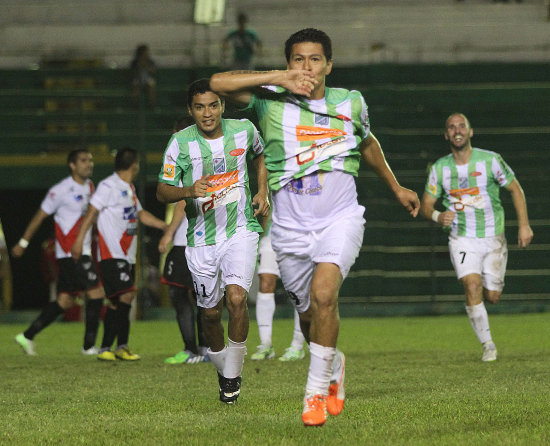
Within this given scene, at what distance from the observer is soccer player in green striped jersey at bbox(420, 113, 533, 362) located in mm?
10484

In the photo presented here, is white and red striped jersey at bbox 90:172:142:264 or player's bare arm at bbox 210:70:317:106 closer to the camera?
player's bare arm at bbox 210:70:317:106

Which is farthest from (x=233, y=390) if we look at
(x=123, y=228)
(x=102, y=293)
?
(x=102, y=293)

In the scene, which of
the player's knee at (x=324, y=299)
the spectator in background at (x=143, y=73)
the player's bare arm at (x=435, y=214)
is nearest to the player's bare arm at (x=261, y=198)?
the player's knee at (x=324, y=299)

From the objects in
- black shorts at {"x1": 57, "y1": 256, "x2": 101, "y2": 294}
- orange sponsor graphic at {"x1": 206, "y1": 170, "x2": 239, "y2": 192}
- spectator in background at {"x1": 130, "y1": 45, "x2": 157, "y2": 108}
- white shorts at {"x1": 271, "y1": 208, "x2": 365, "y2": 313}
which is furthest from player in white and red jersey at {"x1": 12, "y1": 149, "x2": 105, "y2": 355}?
spectator in background at {"x1": 130, "y1": 45, "x2": 157, "y2": 108}

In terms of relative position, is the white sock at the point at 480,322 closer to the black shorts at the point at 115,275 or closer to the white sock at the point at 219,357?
the black shorts at the point at 115,275

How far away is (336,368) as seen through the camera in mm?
5965

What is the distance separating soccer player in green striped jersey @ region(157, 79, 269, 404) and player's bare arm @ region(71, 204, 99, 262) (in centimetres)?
395

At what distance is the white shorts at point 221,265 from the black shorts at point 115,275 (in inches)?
152

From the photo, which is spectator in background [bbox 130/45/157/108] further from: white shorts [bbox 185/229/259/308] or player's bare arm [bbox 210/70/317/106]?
player's bare arm [bbox 210/70/317/106]

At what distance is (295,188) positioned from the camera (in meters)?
5.88

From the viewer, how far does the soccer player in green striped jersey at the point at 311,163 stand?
573 centimetres

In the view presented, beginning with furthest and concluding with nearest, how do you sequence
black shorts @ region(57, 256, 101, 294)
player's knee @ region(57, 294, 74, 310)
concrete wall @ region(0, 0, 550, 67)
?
concrete wall @ region(0, 0, 550, 67)
player's knee @ region(57, 294, 74, 310)
black shorts @ region(57, 256, 101, 294)

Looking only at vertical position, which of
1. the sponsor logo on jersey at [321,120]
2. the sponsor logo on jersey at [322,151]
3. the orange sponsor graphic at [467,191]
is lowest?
the orange sponsor graphic at [467,191]

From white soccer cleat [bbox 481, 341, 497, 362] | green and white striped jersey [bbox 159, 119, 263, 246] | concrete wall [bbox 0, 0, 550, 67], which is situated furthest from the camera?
concrete wall [bbox 0, 0, 550, 67]
